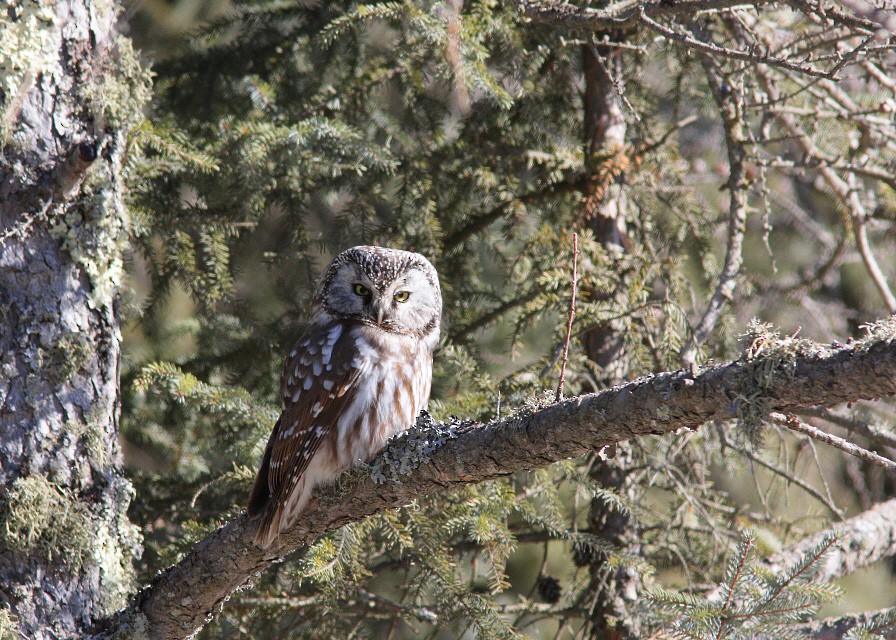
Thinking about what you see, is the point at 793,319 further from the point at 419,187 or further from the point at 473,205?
the point at 419,187

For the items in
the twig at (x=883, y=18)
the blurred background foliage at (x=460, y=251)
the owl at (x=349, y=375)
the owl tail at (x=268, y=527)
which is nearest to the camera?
the twig at (x=883, y=18)

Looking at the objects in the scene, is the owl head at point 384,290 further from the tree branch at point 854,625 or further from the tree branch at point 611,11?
the tree branch at point 854,625

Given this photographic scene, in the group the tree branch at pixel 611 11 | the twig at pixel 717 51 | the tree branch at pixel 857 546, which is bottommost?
the tree branch at pixel 857 546

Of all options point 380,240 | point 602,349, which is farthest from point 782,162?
point 380,240

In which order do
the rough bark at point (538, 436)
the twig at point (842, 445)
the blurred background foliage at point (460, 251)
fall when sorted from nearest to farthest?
1. the rough bark at point (538, 436)
2. the twig at point (842, 445)
3. the blurred background foliage at point (460, 251)

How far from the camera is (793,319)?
5.89 metres

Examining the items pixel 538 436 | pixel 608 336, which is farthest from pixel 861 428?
pixel 538 436

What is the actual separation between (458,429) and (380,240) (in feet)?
5.16

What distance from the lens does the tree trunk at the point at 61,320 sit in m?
2.73

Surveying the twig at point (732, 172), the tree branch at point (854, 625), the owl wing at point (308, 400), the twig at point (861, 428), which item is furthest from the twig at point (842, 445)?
the owl wing at point (308, 400)

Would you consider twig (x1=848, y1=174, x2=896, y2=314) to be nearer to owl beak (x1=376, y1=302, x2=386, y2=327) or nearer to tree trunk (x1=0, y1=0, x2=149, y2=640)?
owl beak (x1=376, y1=302, x2=386, y2=327)

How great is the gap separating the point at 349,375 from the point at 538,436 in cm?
122

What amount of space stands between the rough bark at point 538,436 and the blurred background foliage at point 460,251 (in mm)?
281

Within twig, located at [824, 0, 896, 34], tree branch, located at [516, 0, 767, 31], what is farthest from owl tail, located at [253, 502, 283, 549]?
twig, located at [824, 0, 896, 34]
